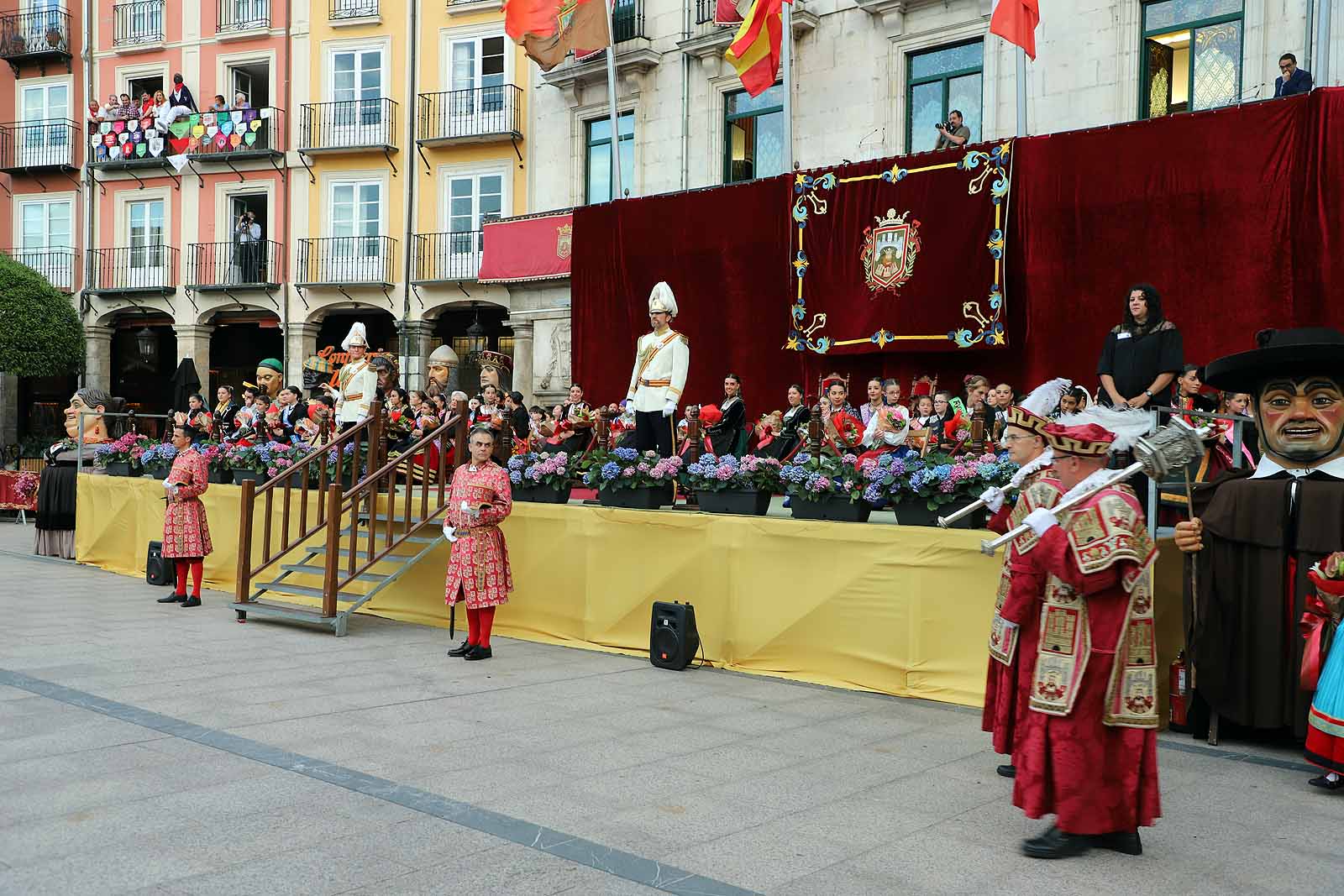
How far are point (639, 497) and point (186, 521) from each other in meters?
4.98

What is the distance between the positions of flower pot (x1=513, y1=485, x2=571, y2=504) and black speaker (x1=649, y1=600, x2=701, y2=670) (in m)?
1.83

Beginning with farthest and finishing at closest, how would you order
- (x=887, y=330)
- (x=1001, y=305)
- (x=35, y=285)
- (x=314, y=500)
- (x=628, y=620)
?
(x=35, y=285) < (x=887, y=330) < (x=1001, y=305) < (x=314, y=500) < (x=628, y=620)

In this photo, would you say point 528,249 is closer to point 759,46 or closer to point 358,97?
point 759,46

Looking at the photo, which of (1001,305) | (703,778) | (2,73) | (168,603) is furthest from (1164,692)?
(2,73)

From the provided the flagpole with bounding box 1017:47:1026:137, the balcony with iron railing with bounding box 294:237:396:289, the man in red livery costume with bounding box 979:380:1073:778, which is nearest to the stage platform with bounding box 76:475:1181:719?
the man in red livery costume with bounding box 979:380:1073:778

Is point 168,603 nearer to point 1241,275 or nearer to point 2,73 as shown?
point 1241,275

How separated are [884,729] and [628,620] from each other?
2971mm

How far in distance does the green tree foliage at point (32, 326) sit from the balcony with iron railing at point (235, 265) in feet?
11.2

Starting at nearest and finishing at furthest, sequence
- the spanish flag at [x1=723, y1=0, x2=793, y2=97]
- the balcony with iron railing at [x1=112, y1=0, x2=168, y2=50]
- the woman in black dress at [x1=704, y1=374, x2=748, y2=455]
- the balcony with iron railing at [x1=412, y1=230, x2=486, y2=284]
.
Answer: the woman in black dress at [x1=704, y1=374, x2=748, y2=455] < the spanish flag at [x1=723, y1=0, x2=793, y2=97] < the balcony with iron railing at [x1=412, y1=230, x2=486, y2=284] < the balcony with iron railing at [x1=112, y1=0, x2=168, y2=50]

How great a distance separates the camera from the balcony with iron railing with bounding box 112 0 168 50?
29938mm

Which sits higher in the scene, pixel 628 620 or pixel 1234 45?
Result: pixel 1234 45

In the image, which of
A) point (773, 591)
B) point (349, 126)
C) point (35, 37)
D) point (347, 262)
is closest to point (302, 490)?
point (773, 591)

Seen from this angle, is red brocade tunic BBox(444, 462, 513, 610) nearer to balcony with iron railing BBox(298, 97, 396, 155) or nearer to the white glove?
the white glove

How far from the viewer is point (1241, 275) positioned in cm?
1153
